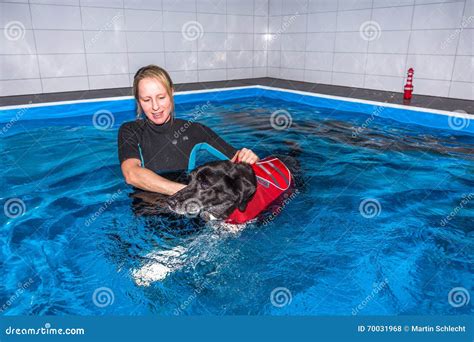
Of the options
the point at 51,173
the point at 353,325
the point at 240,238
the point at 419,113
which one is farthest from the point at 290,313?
the point at 419,113

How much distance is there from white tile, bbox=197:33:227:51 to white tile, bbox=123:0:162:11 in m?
1.41

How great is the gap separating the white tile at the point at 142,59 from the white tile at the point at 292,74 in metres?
3.72

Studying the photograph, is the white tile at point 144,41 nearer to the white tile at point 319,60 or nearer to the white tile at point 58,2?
the white tile at point 58,2

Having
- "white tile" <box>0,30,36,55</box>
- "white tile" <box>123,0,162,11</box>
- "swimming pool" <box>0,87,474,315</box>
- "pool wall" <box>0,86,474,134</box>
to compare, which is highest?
"white tile" <box>123,0,162,11</box>

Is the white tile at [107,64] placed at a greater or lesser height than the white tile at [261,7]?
lesser

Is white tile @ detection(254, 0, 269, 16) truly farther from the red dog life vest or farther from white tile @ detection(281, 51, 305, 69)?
the red dog life vest

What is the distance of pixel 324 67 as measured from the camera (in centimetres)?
988

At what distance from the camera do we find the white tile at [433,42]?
24.1 ft

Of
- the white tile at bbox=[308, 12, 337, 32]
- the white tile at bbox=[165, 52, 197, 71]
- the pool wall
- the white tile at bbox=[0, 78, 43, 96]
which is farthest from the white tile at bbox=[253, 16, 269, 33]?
the white tile at bbox=[0, 78, 43, 96]

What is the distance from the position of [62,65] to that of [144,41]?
2.04 m

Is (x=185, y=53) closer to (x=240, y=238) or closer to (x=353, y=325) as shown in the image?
(x=240, y=238)

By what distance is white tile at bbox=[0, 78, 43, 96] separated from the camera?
25.5 ft

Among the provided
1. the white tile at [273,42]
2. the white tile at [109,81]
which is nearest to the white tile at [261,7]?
the white tile at [273,42]

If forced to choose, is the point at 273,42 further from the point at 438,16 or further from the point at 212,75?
the point at 438,16
